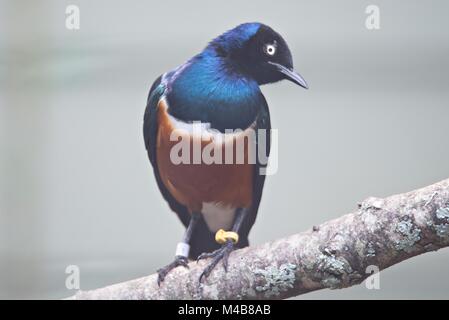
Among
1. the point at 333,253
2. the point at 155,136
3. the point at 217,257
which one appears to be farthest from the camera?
the point at 155,136

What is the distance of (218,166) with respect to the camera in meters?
1.51

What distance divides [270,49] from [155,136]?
33 centimetres

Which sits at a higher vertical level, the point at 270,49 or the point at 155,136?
the point at 270,49

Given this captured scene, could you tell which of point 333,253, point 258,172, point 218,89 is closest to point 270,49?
point 218,89

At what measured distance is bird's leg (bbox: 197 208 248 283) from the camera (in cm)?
131

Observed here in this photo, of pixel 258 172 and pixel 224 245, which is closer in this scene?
pixel 224 245

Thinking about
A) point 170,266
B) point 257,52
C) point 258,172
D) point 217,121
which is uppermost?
point 257,52

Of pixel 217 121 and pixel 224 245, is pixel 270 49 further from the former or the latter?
pixel 224 245

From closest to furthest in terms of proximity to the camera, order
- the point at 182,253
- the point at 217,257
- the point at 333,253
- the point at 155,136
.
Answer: the point at 333,253 < the point at 217,257 < the point at 182,253 < the point at 155,136

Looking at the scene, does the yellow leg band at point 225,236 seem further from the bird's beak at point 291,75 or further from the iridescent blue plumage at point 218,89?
the bird's beak at point 291,75

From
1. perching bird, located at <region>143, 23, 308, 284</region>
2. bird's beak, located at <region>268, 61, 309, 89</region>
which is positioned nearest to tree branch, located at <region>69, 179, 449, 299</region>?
perching bird, located at <region>143, 23, 308, 284</region>

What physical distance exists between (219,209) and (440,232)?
2.05 feet

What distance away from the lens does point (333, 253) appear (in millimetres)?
1130
